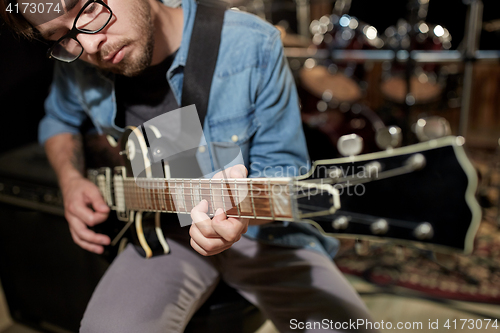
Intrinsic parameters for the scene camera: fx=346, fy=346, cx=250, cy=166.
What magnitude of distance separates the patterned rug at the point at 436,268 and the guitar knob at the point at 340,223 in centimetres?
96

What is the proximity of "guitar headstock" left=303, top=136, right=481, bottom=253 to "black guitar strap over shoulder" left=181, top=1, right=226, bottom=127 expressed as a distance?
0.25m

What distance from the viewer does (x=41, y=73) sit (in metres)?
1.21

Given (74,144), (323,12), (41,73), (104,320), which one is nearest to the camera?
(104,320)

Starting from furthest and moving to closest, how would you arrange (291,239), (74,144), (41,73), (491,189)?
1. (491,189)
2. (41,73)
3. (74,144)
4. (291,239)

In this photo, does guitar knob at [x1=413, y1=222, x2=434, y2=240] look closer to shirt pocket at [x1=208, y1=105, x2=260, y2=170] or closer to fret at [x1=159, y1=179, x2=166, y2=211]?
shirt pocket at [x1=208, y1=105, x2=260, y2=170]

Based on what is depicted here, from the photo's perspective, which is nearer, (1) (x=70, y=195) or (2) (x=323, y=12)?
(1) (x=70, y=195)

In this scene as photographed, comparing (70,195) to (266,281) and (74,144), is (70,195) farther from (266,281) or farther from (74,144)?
(266,281)

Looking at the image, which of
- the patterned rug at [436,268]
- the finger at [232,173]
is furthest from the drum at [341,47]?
the finger at [232,173]

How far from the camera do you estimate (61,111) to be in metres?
0.99

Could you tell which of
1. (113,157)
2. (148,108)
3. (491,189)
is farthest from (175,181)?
(491,189)

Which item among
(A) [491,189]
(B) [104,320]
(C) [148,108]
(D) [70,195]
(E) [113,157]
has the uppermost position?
(C) [148,108]

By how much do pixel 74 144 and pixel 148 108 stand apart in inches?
17.8

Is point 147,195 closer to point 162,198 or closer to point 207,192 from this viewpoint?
point 162,198

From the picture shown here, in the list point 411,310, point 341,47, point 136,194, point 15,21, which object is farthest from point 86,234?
point 341,47
